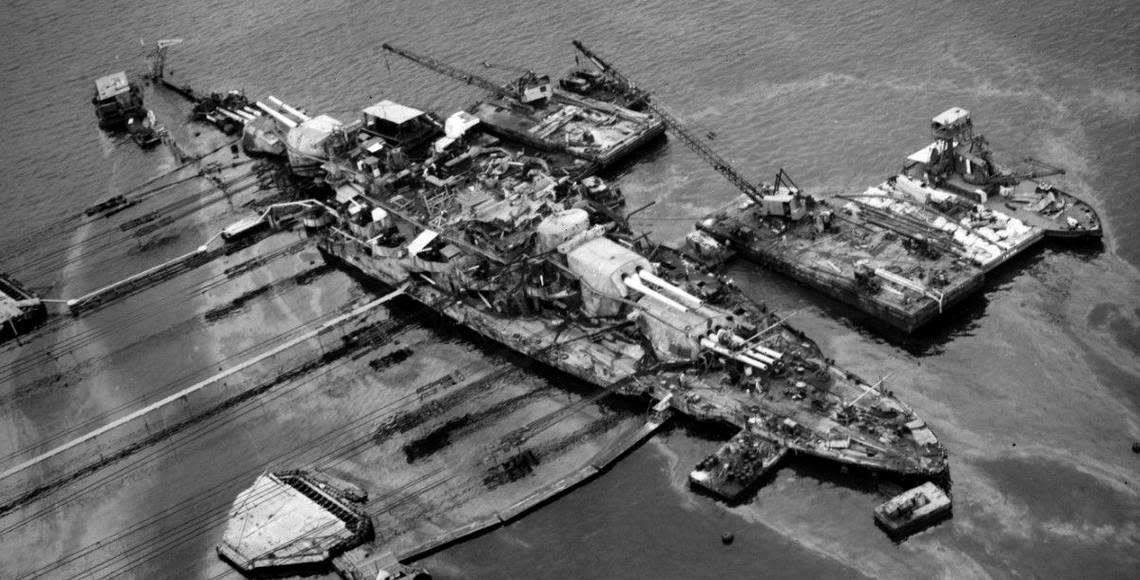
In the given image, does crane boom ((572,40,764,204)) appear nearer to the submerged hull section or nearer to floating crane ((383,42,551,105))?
floating crane ((383,42,551,105))

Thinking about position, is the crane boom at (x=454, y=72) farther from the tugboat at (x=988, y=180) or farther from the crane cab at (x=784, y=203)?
the tugboat at (x=988, y=180)

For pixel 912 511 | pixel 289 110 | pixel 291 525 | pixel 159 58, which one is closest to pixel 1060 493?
pixel 912 511

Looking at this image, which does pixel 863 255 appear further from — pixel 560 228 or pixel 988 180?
pixel 560 228

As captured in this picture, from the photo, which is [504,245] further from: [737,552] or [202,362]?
[737,552]

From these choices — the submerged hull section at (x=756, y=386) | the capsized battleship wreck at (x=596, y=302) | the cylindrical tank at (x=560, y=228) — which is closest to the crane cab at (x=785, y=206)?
the capsized battleship wreck at (x=596, y=302)

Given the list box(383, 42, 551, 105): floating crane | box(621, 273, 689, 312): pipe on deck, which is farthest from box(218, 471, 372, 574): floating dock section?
box(383, 42, 551, 105): floating crane

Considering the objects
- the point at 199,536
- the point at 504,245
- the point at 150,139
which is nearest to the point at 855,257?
the point at 504,245
